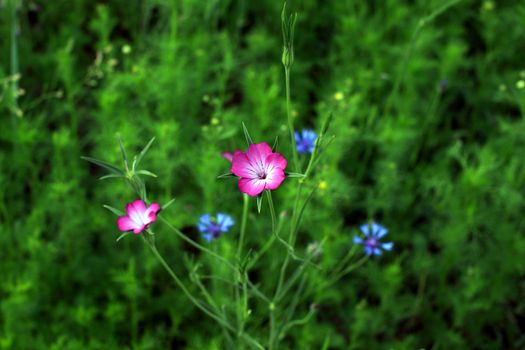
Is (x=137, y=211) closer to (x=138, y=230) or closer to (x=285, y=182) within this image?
(x=138, y=230)

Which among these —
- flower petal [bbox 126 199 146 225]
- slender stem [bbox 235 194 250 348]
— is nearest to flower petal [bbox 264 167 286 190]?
slender stem [bbox 235 194 250 348]

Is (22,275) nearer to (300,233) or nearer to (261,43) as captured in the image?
(300,233)

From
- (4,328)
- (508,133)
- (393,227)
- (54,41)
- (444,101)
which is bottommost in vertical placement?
(4,328)

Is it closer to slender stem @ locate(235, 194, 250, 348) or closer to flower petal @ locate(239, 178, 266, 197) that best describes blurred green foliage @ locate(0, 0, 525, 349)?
slender stem @ locate(235, 194, 250, 348)

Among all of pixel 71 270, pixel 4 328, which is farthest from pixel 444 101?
pixel 4 328

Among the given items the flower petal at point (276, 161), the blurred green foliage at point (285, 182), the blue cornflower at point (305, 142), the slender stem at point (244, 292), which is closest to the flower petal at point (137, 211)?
the slender stem at point (244, 292)

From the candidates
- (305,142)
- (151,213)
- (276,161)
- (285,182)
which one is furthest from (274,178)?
(285,182)
